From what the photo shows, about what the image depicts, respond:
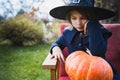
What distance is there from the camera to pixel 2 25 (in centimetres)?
436

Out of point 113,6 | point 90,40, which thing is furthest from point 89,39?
point 113,6

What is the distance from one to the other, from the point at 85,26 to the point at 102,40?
0.53 ft

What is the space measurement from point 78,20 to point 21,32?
2081mm

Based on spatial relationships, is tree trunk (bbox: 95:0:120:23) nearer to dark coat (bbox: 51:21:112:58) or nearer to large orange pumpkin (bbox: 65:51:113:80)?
dark coat (bbox: 51:21:112:58)

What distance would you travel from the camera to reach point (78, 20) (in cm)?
240

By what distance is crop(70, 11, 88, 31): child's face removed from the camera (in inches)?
94.6

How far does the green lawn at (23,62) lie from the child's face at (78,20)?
166 centimetres

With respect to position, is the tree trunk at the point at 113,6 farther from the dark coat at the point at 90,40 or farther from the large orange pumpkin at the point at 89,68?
the large orange pumpkin at the point at 89,68

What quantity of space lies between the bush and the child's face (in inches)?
75.6

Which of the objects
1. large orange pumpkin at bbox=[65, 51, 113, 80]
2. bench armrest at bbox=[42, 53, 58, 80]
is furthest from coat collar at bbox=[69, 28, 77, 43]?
large orange pumpkin at bbox=[65, 51, 113, 80]

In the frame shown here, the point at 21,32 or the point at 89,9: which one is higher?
the point at 89,9

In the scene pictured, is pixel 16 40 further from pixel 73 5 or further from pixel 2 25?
pixel 73 5

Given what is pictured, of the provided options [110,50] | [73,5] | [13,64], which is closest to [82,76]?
[73,5]

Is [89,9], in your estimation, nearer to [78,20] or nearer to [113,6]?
[78,20]
